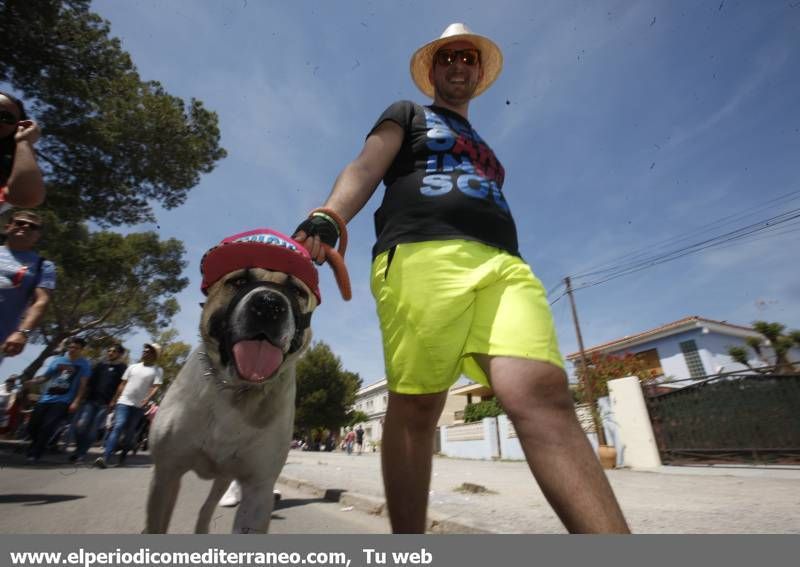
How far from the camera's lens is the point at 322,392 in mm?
35281

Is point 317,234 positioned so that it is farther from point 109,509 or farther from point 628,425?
point 628,425

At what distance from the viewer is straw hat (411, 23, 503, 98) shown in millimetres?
2199

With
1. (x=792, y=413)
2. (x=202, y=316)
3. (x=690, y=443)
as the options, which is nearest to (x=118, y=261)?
(x=202, y=316)

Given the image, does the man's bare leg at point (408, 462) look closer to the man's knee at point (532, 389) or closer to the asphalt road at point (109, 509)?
the man's knee at point (532, 389)

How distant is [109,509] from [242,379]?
3104 mm

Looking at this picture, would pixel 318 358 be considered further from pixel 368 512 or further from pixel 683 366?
pixel 368 512

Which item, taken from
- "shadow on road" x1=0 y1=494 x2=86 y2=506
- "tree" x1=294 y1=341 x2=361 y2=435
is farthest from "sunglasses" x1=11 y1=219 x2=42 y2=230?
"tree" x1=294 y1=341 x2=361 y2=435

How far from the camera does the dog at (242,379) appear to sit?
155 cm

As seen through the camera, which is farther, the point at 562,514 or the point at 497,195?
the point at 497,195

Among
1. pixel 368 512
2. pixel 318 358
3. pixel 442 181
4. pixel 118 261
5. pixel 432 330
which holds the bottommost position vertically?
pixel 368 512

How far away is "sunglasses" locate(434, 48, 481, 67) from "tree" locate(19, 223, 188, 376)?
14019mm

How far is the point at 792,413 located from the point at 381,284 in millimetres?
10142

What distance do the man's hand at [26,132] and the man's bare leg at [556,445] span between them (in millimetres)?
2596
